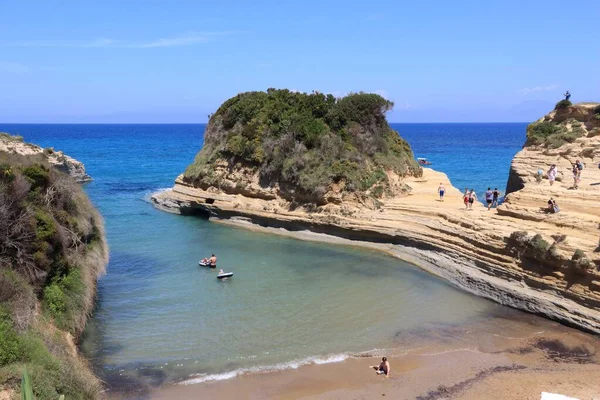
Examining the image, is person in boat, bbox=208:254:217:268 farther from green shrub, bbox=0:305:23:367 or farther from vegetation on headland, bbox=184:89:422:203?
green shrub, bbox=0:305:23:367

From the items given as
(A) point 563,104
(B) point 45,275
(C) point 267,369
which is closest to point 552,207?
(C) point 267,369

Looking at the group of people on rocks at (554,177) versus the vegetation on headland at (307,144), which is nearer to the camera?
the group of people on rocks at (554,177)

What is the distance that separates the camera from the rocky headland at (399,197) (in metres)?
18.1

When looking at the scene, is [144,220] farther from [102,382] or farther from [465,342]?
[465,342]

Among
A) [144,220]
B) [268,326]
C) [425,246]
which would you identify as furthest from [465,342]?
[144,220]

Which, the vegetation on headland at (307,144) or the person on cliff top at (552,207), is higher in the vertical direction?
the vegetation on headland at (307,144)

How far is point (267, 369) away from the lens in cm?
1382

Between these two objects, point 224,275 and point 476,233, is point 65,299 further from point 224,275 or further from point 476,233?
point 476,233

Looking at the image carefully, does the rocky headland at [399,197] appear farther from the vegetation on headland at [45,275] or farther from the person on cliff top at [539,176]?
the vegetation on headland at [45,275]

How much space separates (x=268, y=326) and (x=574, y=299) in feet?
33.9

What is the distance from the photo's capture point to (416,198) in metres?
29.3

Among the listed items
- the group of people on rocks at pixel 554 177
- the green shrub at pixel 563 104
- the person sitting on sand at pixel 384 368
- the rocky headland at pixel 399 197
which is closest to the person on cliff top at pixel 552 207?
the group of people on rocks at pixel 554 177

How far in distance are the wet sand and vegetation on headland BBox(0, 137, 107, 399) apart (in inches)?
120

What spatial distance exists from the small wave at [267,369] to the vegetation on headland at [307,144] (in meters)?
15.4
